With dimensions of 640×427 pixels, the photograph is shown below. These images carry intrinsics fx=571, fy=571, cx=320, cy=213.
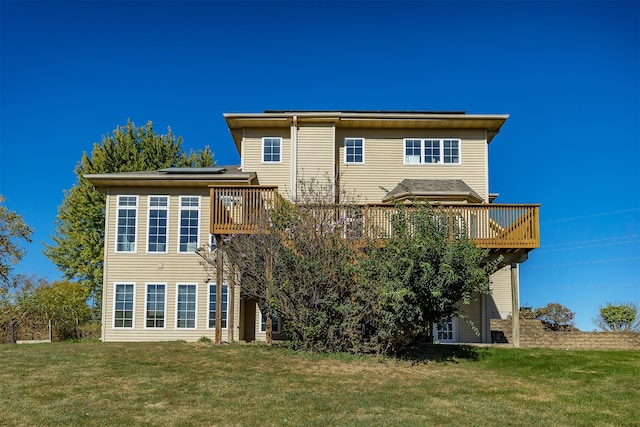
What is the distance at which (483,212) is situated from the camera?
14.8m

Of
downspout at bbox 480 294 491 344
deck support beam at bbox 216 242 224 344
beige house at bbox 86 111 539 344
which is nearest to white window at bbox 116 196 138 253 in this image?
beige house at bbox 86 111 539 344

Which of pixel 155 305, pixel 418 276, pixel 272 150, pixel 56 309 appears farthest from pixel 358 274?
Answer: pixel 56 309

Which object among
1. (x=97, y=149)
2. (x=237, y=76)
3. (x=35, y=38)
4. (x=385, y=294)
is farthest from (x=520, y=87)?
(x=97, y=149)

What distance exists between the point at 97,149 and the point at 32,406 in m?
23.6

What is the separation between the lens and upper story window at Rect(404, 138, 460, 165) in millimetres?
18969

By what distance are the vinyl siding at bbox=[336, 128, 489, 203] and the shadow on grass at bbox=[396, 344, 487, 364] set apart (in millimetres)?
6117

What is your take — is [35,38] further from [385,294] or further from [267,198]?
[385,294]

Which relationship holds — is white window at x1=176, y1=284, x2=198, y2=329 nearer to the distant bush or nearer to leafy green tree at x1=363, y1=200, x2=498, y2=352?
leafy green tree at x1=363, y1=200, x2=498, y2=352

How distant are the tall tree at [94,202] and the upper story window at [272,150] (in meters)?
13.3

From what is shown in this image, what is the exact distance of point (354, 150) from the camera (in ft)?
62.7

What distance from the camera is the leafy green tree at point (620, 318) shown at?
19.3 m

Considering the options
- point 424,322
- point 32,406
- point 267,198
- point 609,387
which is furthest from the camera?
point 267,198

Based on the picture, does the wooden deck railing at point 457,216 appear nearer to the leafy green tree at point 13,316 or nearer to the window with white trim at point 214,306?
the window with white trim at point 214,306

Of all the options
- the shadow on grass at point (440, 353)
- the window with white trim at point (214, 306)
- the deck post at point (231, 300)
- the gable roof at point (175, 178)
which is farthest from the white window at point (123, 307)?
the shadow on grass at point (440, 353)
